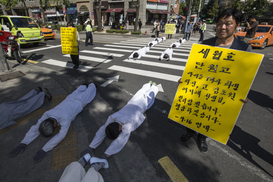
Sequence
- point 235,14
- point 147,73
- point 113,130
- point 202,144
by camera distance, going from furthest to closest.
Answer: point 147,73 → point 202,144 → point 113,130 → point 235,14

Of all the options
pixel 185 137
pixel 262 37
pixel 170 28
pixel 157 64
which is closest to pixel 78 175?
pixel 185 137

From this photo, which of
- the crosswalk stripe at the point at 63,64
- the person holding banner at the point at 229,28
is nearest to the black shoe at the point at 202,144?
the person holding banner at the point at 229,28

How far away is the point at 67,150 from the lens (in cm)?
262

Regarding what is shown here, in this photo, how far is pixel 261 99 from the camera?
4410 millimetres

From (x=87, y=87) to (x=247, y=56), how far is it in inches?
146

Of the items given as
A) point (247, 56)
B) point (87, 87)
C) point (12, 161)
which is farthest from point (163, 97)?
point (12, 161)

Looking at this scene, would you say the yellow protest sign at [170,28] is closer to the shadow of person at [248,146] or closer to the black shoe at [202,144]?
the shadow of person at [248,146]

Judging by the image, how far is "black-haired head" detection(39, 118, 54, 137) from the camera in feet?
8.23

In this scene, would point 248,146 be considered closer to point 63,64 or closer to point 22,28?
point 63,64

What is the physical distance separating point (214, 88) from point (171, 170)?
1469 mm

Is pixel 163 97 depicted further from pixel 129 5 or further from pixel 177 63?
pixel 129 5

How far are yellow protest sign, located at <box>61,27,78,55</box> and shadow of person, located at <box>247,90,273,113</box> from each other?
22.8ft

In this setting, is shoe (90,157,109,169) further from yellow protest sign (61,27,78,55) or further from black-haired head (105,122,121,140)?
yellow protest sign (61,27,78,55)

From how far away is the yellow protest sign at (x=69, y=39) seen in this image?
6214 millimetres
